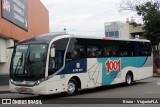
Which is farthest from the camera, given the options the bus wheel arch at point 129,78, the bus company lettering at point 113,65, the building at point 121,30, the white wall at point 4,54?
the building at point 121,30

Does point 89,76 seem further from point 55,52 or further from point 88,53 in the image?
point 55,52

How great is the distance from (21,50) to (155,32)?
90.3 feet

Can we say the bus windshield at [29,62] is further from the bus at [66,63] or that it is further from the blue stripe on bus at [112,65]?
the blue stripe on bus at [112,65]

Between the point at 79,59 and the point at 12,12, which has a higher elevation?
the point at 12,12

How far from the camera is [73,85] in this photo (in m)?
18.7

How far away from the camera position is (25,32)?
3488cm

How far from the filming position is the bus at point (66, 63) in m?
16.9

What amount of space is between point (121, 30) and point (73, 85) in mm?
49794

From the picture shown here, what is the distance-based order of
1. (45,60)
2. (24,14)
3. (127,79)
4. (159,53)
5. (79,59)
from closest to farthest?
(45,60) → (79,59) → (127,79) → (24,14) → (159,53)

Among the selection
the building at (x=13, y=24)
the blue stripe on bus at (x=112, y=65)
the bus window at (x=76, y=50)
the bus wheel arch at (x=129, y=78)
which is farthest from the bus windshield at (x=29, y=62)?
the building at (x=13, y=24)

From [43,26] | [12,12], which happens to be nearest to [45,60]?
[12,12]

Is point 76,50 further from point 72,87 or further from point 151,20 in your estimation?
point 151,20

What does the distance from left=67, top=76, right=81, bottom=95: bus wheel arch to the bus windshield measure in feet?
6.96

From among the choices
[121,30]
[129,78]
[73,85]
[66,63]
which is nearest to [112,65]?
[129,78]
